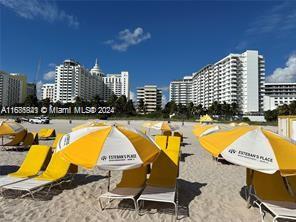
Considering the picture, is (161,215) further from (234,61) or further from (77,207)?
(234,61)

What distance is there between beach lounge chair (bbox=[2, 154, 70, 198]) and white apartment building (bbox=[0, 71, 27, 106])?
131 m

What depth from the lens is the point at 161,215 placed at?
5176mm

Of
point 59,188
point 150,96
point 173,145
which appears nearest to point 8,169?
point 59,188

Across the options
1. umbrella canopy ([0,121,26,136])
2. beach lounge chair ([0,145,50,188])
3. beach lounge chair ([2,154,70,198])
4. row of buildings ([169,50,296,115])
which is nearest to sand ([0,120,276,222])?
beach lounge chair ([2,154,70,198])

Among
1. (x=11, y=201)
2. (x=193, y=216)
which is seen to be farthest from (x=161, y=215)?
(x=11, y=201)

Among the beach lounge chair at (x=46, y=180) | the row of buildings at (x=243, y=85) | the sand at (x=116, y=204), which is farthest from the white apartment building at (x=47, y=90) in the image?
the sand at (x=116, y=204)

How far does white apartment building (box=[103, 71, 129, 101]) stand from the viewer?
182 m

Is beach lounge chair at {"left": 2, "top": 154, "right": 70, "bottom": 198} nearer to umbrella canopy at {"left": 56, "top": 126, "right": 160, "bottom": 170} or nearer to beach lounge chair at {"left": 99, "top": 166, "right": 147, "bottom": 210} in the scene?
umbrella canopy at {"left": 56, "top": 126, "right": 160, "bottom": 170}

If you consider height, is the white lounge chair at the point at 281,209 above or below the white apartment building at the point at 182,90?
below

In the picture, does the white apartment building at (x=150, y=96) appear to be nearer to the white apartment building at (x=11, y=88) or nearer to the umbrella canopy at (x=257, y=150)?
the white apartment building at (x=11, y=88)

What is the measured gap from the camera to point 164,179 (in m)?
6.18

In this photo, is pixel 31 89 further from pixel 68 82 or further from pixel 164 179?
pixel 164 179

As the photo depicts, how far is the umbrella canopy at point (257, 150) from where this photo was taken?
4.41 m

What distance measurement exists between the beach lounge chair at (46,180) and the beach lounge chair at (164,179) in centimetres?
207
